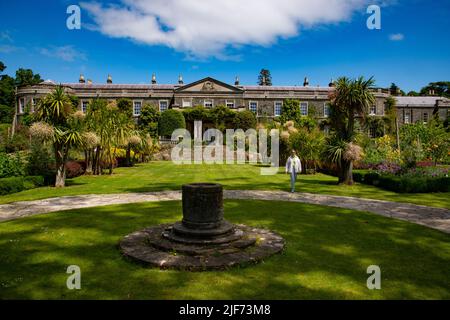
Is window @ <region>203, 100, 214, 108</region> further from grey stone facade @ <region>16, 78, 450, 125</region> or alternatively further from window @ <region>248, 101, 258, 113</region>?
window @ <region>248, 101, 258, 113</region>

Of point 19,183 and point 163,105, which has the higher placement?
point 163,105

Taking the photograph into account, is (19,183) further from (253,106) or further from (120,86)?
(120,86)

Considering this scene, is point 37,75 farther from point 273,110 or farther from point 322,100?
point 322,100

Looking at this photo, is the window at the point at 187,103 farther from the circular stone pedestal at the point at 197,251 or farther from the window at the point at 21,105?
the circular stone pedestal at the point at 197,251

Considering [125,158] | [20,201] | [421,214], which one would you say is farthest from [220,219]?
[125,158]

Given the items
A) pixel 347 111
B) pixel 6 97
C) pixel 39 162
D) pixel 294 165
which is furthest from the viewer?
pixel 6 97

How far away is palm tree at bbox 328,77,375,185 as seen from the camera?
16.2 metres

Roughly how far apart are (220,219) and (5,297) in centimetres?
391

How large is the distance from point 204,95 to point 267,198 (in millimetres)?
43127

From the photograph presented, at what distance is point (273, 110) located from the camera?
55969mm

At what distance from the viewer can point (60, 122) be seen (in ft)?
53.3

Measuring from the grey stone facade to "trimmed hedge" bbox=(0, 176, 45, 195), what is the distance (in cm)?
3694

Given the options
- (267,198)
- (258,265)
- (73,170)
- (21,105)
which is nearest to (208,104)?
(21,105)

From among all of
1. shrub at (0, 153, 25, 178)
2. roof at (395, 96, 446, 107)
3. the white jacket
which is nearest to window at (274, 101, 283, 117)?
roof at (395, 96, 446, 107)
